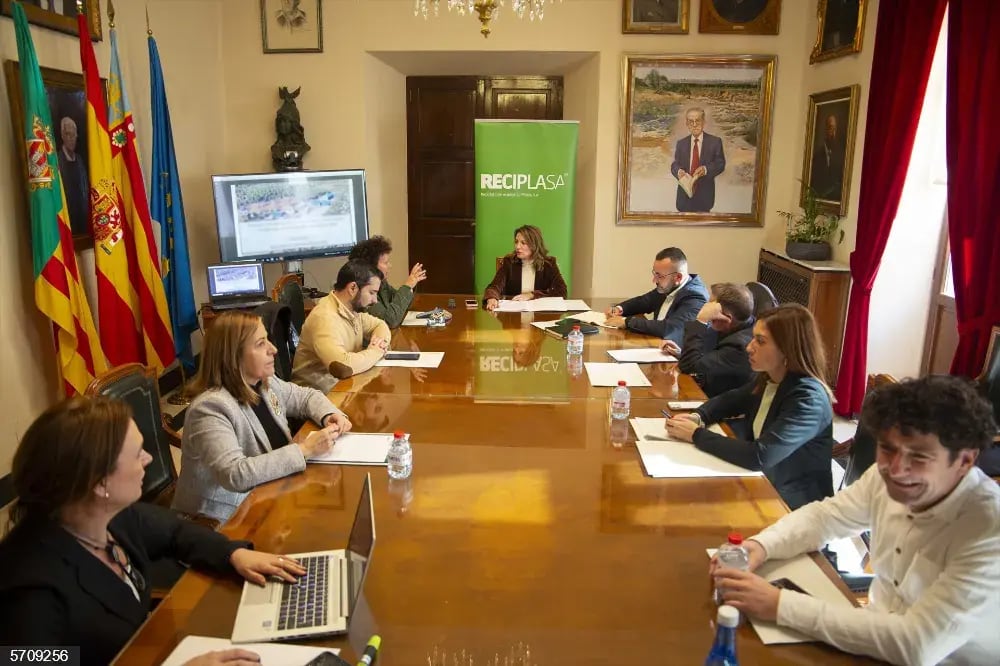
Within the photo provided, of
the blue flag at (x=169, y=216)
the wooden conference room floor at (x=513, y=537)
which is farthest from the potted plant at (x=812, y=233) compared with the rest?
the blue flag at (x=169, y=216)

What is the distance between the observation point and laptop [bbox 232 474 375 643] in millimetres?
1390

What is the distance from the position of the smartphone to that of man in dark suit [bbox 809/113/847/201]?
4.02 m

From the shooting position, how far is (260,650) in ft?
4.40

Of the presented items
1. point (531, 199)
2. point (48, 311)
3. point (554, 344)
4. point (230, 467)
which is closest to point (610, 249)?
point (531, 199)

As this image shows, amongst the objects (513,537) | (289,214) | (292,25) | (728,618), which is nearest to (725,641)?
(728,618)

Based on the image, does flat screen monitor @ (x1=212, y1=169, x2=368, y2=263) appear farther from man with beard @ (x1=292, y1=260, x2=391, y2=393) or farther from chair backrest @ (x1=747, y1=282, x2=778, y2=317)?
chair backrest @ (x1=747, y1=282, x2=778, y2=317)

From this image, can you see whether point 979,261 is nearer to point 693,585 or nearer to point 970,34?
point 970,34

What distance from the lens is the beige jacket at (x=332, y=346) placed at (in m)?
3.06

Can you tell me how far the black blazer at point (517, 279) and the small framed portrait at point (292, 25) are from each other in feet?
7.98

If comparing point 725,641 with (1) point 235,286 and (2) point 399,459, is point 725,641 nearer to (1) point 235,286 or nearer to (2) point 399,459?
(2) point 399,459

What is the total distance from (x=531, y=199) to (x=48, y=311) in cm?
346

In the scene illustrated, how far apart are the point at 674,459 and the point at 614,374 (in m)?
0.90

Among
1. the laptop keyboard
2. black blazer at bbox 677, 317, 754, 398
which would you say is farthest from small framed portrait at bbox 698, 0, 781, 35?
the laptop keyboard

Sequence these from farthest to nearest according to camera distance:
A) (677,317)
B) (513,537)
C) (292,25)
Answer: (292,25), (677,317), (513,537)
